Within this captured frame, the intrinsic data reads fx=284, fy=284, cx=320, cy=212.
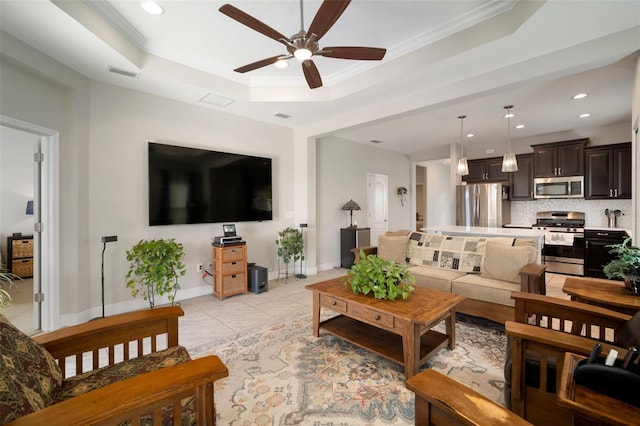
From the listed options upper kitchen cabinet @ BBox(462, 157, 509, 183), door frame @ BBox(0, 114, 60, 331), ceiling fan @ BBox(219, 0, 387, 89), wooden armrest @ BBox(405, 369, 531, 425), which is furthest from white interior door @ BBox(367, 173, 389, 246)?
wooden armrest @ BBox(405, 369, 531, 425)

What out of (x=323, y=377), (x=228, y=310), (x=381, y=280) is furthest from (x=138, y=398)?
(x=228, y=310)

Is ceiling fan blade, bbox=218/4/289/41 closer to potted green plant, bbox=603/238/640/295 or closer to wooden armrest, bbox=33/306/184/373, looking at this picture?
wooden armrest, bbox=33/306/184/373

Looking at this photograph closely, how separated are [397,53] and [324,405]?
3318 millimetres

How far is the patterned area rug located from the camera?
5.66ft

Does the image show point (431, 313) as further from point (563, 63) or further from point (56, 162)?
point (56, 162)

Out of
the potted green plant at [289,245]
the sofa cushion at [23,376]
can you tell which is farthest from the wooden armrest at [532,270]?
the sofa cushion at [23,376]

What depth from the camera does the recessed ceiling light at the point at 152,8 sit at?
7.61ft

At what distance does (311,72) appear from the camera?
99.3 inches

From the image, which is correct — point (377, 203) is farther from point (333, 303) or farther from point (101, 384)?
point (101, 384)

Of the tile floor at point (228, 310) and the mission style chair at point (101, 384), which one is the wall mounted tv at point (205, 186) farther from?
the mission style chair at point (101, 384)

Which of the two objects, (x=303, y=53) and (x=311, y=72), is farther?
(x=311, y=72)

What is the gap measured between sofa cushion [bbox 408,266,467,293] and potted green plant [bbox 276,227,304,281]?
6.48ft

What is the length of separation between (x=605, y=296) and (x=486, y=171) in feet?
16.5

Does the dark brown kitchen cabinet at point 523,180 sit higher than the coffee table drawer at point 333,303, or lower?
higher
